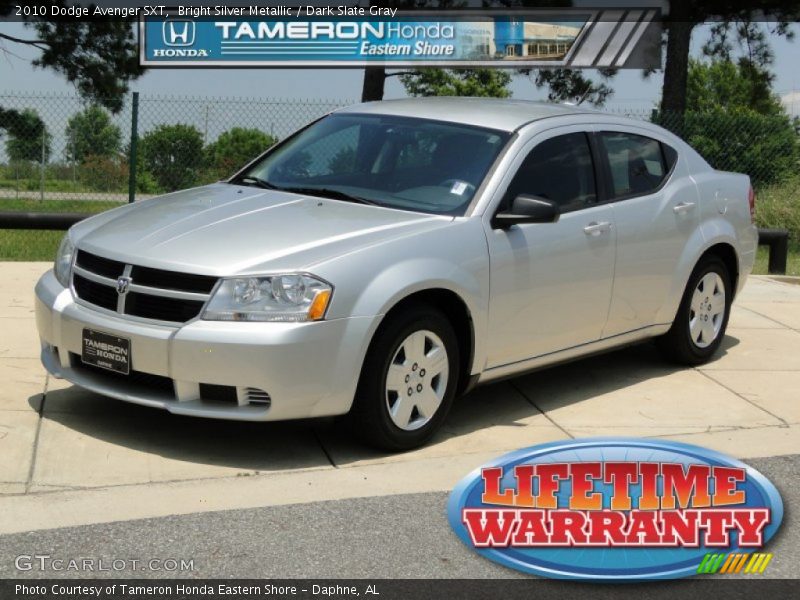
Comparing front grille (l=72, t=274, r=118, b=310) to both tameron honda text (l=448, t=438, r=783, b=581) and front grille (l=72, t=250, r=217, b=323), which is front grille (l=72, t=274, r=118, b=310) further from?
tameron honda text (l=448, t=438, r=783, b=581)

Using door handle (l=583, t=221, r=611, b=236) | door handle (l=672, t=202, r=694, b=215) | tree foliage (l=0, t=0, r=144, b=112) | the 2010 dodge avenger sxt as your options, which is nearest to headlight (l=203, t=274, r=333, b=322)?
the 2010 dodge avenger sxt

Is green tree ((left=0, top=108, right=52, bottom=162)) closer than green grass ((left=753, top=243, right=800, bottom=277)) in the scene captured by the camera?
No

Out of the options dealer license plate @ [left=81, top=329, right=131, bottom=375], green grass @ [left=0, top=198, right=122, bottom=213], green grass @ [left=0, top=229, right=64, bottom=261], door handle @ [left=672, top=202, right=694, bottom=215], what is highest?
door handle @ [left=672, top=202, right=694, bottom=215]

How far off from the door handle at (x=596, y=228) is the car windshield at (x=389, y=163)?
0.70m

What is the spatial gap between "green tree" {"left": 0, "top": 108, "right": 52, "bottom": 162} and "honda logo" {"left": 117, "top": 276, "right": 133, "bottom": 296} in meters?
8.84

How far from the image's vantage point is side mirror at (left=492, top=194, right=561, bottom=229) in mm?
6488

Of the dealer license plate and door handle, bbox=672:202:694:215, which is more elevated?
door handle, bbox=672:202:694:215

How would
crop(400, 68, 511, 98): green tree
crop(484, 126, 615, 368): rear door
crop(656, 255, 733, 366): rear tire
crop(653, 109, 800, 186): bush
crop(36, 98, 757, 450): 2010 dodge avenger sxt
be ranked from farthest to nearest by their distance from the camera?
1. crop(400, 68, 511, 98): green tree
2. crop(653, 109, 800, 186): bush
3. crop(656, 255, 733, 366): rear tire
4. crop(484, 126, 615, 368): rear door
5. crop(36, 98, 757, 450): 2010 dodge avenger sxt

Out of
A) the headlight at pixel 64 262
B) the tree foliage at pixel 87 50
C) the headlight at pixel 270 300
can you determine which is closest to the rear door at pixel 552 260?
the headlight at pixel 270 300

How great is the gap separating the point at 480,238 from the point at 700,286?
→ 2.34m

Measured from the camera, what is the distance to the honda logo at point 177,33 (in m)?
21.5

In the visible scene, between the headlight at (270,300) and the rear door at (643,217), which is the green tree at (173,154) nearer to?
the rear door at (643,217)

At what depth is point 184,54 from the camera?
21406 millimetres

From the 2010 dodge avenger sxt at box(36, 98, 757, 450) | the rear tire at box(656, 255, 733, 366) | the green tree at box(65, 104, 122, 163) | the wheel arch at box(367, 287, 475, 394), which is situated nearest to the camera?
the 2010 dodge avenger sxt at box(36, 98, 757, 450)
